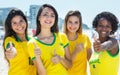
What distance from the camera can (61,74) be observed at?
364cm

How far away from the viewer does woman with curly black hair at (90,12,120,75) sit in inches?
147

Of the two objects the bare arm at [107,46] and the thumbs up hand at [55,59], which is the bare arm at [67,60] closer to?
the thumbs up hand at [55,59]

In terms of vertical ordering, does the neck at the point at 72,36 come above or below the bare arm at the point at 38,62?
above

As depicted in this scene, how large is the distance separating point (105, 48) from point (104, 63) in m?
0.19

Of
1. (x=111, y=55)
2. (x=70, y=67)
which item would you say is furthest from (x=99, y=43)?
(x=70, y=67)

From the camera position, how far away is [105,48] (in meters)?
3.68

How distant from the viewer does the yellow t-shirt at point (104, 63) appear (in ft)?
12.4

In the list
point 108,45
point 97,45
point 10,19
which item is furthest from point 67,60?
point 10,19

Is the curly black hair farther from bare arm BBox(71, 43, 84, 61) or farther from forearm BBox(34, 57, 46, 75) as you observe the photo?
forearm BBox(34, 57, 46, 75)

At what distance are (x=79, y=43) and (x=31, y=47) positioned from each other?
2.26 feet

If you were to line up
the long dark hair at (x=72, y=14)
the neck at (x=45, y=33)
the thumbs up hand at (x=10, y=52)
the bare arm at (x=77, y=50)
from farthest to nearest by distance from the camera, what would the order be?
the long dark hair at (x=72, y=14) → the bare arm at (x=77, y=50) → the neck at (x=45, y=33) → the thumbs up hand at (x=10, y=52)

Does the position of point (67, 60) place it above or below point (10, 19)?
below

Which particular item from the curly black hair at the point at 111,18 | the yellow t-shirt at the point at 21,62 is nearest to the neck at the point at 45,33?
the yellow t-shirt at the point at 21,62

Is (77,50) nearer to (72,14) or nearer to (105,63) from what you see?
(105,63)
